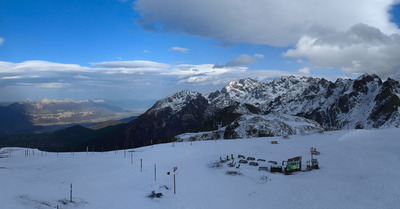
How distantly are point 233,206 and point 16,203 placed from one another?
2180 centimetres

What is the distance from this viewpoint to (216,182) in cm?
3394

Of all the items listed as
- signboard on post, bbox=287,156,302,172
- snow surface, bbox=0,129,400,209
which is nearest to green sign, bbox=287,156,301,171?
signboard on post, bbox=287,156,302,172

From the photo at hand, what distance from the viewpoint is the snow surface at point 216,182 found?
25719 millimetres

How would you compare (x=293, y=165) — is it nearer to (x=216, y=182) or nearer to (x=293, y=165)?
A: (x=293, y=165)

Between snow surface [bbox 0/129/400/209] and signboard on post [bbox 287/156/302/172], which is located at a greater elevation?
signboard on post [bbox 287/156/302/172]

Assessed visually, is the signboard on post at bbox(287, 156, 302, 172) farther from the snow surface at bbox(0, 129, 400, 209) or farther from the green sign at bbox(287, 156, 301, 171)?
the snow surface at bbox(0, 129, 400, 209)

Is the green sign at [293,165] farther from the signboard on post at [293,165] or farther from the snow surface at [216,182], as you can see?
the snow surface at [216,182]

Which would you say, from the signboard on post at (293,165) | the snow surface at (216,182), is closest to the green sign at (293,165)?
the signboard on post at (293,165)

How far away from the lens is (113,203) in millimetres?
26953

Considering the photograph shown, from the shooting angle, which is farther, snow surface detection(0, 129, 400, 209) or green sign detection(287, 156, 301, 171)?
green sign detection(287, 156, 301, 171)

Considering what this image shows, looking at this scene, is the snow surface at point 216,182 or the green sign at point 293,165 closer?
the snow surface at point 216,182

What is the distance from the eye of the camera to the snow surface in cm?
2572

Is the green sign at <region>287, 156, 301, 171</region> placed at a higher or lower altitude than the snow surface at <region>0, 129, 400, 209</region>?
higher

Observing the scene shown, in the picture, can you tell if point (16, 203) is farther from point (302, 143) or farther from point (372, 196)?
point (302, 143)
